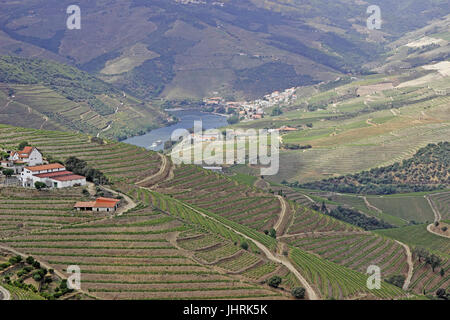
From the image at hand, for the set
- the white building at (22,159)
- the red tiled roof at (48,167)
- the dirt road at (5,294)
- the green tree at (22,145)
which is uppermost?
the green tree at (22,145)

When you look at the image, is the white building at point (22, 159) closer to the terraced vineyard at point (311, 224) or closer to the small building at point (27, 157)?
the small building at point (27, 157)

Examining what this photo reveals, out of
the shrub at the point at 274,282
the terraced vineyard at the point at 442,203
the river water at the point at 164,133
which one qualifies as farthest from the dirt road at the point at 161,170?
the river water at the point at 164,133

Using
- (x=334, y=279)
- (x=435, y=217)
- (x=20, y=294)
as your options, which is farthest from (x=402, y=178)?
(x=20, y=294)

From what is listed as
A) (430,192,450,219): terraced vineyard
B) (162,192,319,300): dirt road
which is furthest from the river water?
(162,192,319,300): dirt road

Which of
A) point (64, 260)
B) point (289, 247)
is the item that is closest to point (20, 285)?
point (64, 260)

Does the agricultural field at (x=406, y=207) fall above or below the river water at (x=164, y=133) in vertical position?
below

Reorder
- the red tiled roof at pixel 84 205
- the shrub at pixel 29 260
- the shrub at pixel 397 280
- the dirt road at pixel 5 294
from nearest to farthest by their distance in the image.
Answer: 1. the dirt road at pixel 5 294
2. the shrub at pixel 29 260
3. the red tiled roof at pixel 84 205
4. the shrub at pixel 397 280

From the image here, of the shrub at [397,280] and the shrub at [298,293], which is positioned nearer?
the shrub at [298,293]

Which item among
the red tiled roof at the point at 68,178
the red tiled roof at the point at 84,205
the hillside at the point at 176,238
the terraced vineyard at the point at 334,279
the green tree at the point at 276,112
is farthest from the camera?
the green tree at the point at 276,112
